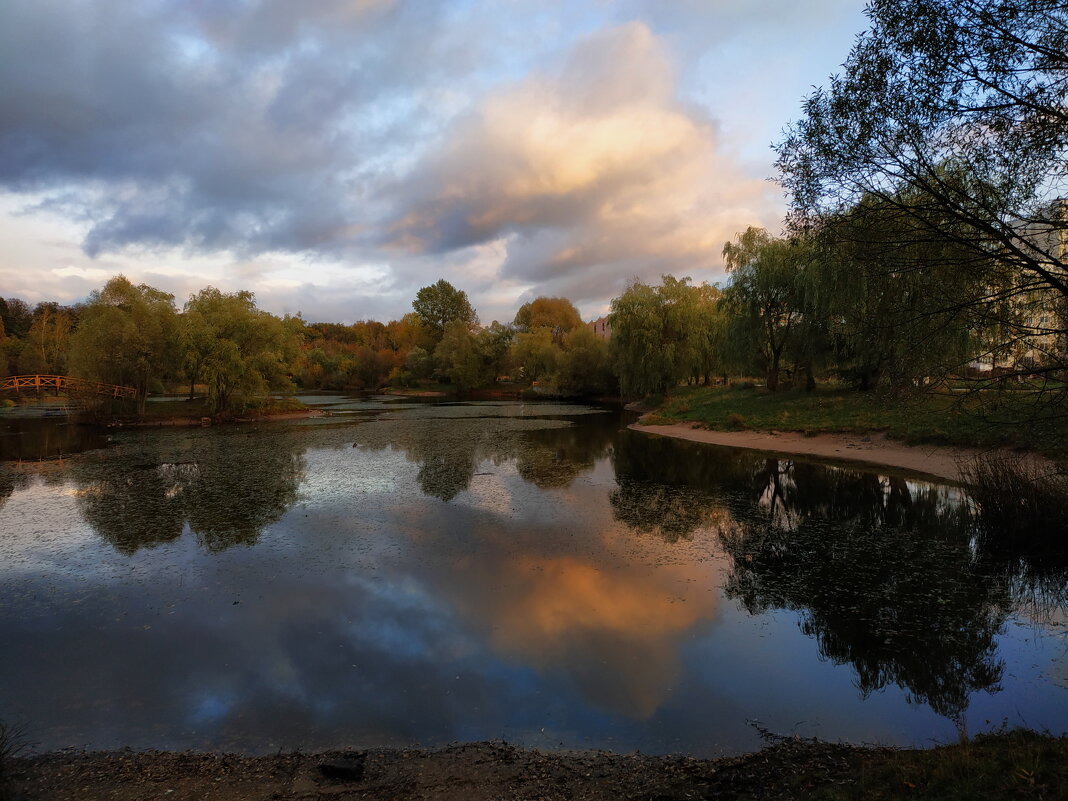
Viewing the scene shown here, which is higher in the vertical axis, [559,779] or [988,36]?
[988,36]

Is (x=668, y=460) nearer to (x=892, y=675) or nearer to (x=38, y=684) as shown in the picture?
(x=892, y=675)

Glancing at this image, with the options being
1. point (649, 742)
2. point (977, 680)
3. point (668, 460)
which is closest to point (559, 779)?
point (649, 742)

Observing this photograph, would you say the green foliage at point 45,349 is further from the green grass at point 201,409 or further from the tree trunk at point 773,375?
the tree trunk at point 773,375

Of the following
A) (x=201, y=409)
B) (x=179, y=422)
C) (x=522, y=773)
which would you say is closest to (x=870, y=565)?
(x=522, y=773)

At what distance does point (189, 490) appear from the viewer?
1617cm

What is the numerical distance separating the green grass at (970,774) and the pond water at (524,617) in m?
0.90

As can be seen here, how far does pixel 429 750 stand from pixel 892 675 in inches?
196

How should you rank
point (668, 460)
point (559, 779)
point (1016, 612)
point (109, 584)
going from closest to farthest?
1. point (559, 779)
2. point (1016, 612)
3. point (109, 584)
4. point (668, 460)

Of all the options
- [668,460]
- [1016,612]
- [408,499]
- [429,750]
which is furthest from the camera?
[668,460]

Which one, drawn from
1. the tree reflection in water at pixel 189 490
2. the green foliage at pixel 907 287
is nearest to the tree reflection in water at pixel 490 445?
the tree reflection in water at pixel 189 490

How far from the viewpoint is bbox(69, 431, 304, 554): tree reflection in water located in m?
12.0

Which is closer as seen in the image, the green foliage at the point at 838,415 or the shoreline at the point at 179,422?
the green foliage at the point at 838,415

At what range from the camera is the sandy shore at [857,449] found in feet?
56.9

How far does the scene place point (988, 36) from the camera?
5.88 meters
